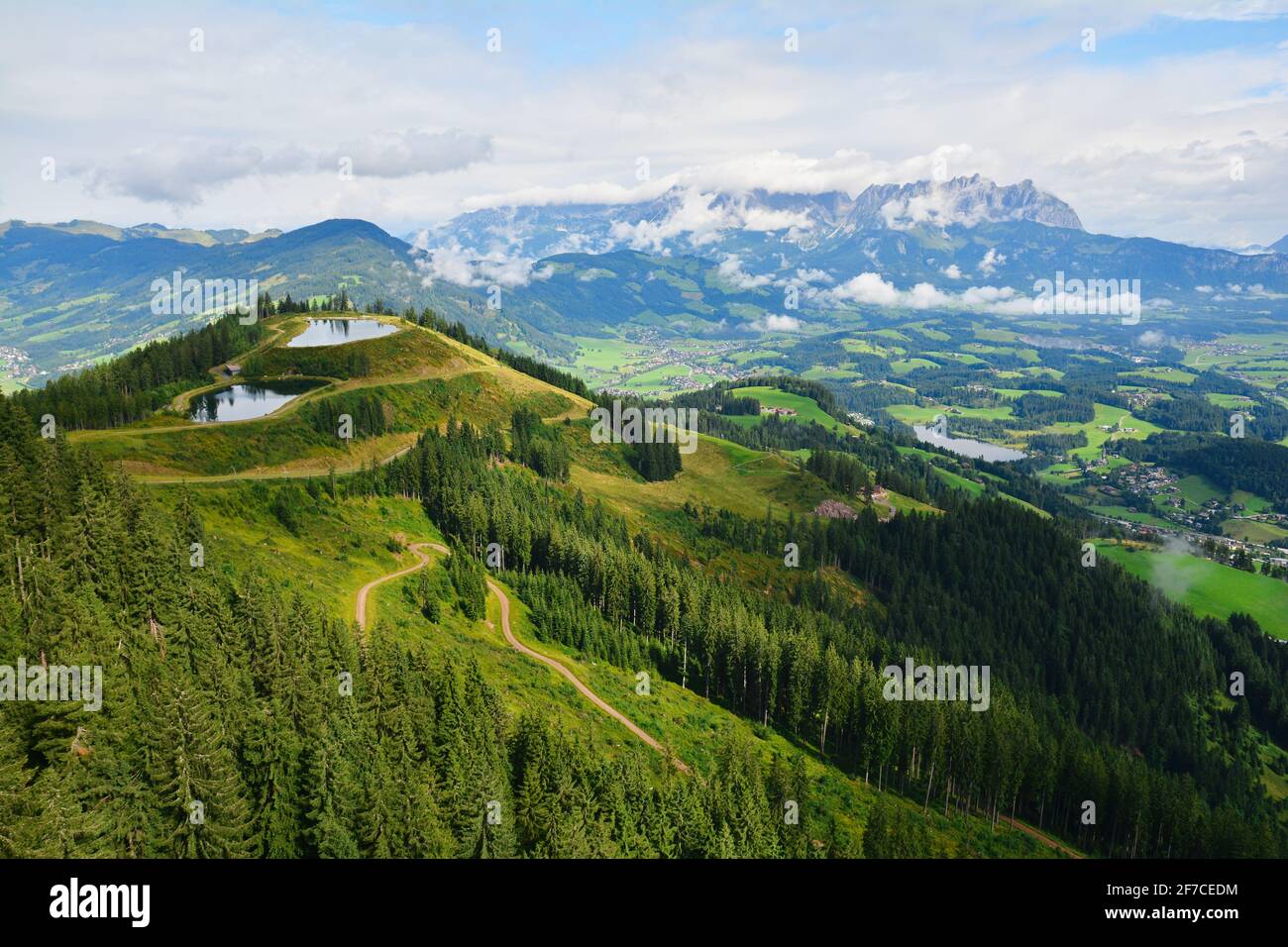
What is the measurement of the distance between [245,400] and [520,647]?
91970 mm

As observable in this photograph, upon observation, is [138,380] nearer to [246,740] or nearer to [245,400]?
[245,400]

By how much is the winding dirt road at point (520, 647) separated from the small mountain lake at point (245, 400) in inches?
2055

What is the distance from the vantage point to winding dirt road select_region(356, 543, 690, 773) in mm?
71338

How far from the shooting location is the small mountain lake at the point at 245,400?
12594 cm

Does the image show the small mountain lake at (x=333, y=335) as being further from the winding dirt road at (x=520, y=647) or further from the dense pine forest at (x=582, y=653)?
the winding dirt road at (x=520, y=647)

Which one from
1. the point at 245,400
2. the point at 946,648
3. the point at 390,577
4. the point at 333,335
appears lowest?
the point at 946,648

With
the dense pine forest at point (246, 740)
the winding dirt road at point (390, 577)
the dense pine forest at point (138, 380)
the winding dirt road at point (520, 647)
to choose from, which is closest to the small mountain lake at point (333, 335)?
the dense pine forest at point (138, 380)

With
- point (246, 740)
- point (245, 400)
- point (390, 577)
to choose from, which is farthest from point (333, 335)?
point (246, 740)

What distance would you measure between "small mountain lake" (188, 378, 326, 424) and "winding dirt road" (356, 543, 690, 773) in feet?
171

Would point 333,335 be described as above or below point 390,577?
above

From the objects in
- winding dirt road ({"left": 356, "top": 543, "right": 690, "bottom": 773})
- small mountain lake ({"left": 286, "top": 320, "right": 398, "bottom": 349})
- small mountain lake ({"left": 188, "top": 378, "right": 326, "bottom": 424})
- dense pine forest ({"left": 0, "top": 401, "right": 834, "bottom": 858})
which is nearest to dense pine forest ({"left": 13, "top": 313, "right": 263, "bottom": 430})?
small mountain lake ({"left": 188, "top": 378, "right": 326, "bottom": 424})

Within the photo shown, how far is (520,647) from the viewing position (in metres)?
84.3

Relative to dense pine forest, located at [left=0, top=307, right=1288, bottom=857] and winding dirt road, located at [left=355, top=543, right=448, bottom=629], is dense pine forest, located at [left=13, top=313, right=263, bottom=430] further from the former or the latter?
winding dirt road, located at [left=355, top=543, right=448, bottom=629]
